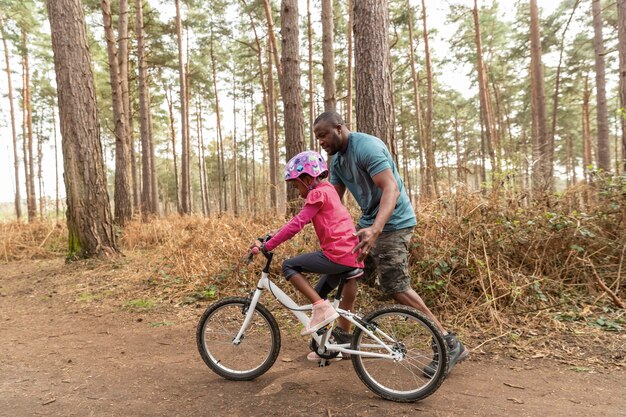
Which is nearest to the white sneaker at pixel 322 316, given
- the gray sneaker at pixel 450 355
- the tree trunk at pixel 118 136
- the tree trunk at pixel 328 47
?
the gray sneaker at pixel 450 355

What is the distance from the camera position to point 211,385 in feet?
10.1

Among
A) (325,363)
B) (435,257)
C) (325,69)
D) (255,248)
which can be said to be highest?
(325,69)

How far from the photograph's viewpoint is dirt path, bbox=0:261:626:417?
264 cm

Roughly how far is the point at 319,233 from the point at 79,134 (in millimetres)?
6332

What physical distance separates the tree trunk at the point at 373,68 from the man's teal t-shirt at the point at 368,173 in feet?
6.50

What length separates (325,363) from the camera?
132 inches

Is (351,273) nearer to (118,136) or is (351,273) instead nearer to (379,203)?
(379,203)

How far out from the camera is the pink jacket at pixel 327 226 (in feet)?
9.30

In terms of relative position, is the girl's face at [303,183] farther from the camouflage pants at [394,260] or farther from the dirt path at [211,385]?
the dirt path at [211,385]

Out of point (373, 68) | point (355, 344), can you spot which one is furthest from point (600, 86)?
point (355, 344)

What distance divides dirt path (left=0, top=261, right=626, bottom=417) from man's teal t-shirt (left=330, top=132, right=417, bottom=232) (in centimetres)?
140

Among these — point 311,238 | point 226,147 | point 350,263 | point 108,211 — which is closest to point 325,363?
point 350,263

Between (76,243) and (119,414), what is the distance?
230 inches

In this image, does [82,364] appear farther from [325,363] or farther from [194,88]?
[194,88]
